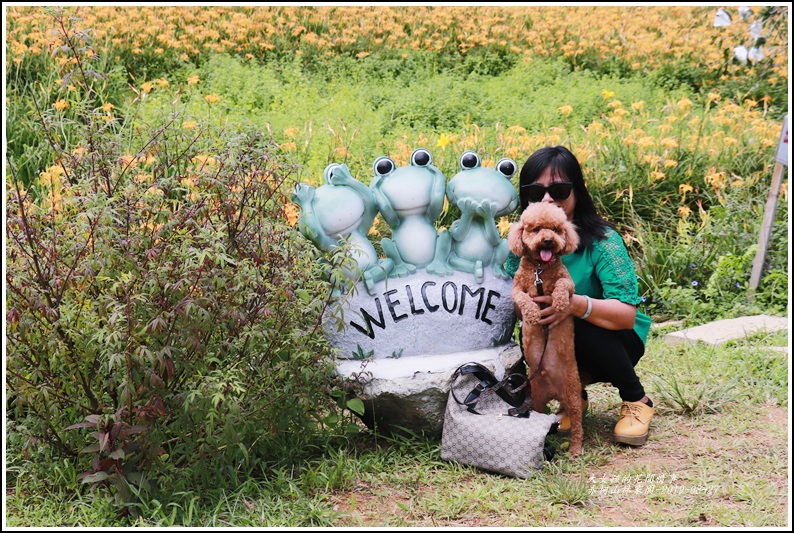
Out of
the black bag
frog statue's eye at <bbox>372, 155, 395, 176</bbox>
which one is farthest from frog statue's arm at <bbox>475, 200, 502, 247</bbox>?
the black bag

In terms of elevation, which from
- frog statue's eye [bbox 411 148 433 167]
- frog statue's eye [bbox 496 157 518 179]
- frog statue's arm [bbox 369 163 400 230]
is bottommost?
frog statue's arm [bbox 369 163 400 230]

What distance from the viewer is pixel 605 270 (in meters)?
3.60

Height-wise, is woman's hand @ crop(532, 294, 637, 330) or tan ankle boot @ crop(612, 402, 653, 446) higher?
woman's hand @ crop(532, 294, 637, 330)

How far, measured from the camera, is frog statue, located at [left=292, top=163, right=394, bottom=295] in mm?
3488

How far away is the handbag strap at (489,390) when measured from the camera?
3.39 m

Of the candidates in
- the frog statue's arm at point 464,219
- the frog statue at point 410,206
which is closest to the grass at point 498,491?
the frog statue at point 410,206

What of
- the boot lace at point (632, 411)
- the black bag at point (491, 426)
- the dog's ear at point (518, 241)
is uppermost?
the dog's ear at point (518, 241)

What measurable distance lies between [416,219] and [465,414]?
2.88ft

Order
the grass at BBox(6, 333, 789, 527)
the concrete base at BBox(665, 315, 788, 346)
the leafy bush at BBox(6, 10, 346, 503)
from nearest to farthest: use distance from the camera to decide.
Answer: the leafy bush at BBox(6, 10, 346, 503) → the grass at BBox(6, 333, 789, 527) → the concrete base at BBox(665, 315, 788, 346)

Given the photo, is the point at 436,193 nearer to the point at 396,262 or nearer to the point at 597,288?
the point at 396,262

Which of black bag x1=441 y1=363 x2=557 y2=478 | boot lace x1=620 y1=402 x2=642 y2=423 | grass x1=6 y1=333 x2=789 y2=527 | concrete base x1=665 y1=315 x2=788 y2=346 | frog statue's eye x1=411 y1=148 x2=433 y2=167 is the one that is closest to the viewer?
grass x1=6 y1=333 x2=789 y2=527

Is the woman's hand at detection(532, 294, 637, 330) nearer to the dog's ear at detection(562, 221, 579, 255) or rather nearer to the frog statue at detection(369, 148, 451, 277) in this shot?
the dog's ear at detection(562, 221, 579, 255)

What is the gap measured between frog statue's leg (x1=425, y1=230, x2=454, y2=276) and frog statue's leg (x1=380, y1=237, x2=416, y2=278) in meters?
0.08

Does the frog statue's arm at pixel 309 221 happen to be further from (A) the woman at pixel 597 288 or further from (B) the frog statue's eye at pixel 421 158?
(A) the woman at pixel 597 288
